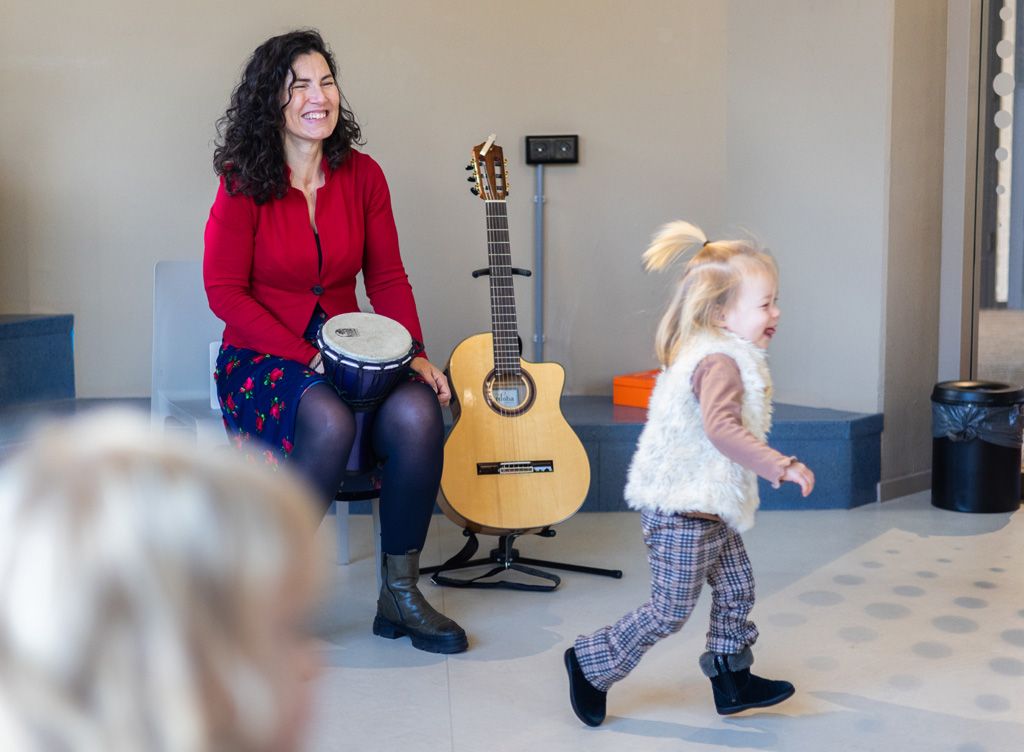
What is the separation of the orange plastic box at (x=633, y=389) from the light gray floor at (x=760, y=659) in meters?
0.70

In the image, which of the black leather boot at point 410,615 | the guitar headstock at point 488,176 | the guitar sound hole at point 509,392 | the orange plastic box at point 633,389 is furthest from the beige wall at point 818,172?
the black leather boot at point 410,615

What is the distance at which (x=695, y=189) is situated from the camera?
165 inches

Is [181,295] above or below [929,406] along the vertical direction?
above

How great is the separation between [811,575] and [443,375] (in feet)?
3.51

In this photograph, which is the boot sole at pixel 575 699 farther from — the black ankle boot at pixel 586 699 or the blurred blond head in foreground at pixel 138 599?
the blurred blond head in foreground at pixel 138 599

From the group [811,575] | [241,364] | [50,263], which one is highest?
[50,263]

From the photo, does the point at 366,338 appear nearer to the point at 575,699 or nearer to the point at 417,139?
the point at 575,699

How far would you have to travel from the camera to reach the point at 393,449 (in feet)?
8.38

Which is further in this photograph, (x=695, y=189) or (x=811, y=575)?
Result: (x=695, y=189)

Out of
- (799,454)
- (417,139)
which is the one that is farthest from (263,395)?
(799,454)

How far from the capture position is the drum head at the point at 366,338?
2479mm

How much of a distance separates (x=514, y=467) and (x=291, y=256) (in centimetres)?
72

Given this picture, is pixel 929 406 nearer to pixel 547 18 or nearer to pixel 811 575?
pixel 811 575

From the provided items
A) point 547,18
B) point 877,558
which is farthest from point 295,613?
point 547,18
